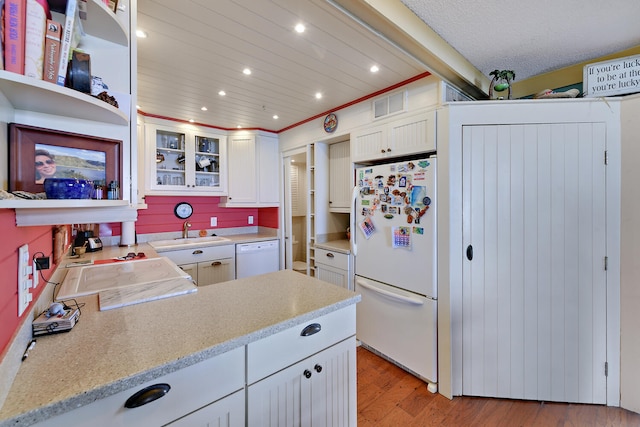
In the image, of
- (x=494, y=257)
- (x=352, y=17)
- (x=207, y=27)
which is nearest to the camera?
(x=352, y=17)

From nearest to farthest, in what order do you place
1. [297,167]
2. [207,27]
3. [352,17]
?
[352,17]
[207,27]
[297,167]

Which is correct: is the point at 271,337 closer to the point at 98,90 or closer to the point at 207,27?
the point at 98,90

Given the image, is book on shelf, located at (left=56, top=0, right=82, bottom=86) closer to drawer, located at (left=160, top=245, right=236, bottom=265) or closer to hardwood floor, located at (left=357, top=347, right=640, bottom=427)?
hardwood floor, located at (left=357, top=347, right=640, bottom=427)

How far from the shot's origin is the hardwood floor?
1.66 meters

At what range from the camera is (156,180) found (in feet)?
9.86

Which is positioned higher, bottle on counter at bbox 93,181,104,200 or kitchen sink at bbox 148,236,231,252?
bottle on counter at bbox 93,181,104,200

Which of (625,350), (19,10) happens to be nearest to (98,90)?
(19,10)

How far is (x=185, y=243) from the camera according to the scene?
3.12 metres

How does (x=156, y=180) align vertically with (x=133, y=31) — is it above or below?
below

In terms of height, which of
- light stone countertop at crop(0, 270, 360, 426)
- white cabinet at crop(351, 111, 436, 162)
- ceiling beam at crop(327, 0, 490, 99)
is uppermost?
ceiling beam at crop(327, 0, 490, 99)

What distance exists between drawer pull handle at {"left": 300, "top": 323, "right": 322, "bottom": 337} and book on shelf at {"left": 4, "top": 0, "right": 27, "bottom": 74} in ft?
3.80

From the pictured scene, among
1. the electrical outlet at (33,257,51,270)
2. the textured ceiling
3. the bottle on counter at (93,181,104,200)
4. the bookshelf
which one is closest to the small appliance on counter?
the electrical outlet at (33,257,51,270)

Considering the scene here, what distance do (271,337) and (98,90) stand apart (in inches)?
40.6

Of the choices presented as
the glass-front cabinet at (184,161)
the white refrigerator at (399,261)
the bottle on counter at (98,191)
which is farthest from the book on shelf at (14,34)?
the glass-front cabinet at (184,161)
